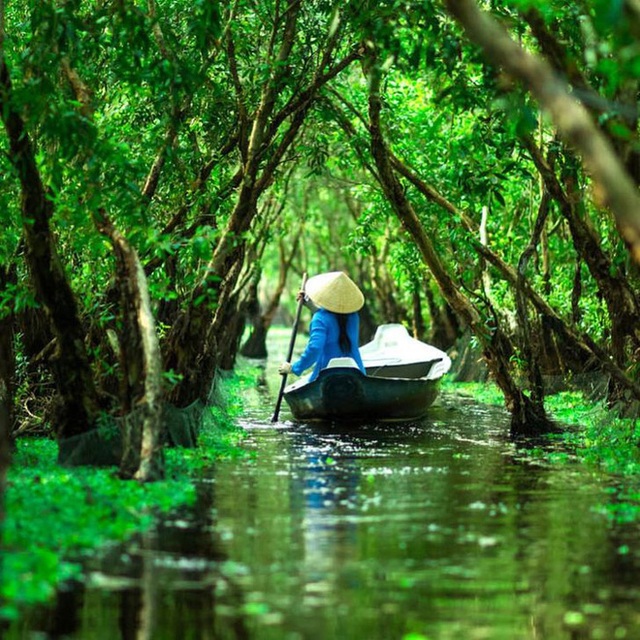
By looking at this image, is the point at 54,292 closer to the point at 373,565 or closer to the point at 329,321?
the point at 373,565

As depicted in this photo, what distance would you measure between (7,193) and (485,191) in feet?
16.1

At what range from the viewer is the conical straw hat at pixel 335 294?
17500 mm

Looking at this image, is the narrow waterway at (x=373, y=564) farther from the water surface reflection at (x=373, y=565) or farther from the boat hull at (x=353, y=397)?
the boat hull at (x=353, y=397)

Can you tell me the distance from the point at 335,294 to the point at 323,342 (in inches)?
27.5

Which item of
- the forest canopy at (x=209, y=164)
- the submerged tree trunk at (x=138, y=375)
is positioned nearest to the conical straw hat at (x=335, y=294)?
the forest canopy at (x=209, y=164)

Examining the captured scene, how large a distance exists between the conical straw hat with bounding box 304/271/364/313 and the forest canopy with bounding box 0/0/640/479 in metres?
1.63

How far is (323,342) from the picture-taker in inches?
693

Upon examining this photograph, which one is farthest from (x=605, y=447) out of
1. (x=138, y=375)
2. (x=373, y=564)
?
(x=373, y=564)

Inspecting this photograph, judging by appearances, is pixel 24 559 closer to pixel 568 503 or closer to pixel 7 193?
pixel 568 503

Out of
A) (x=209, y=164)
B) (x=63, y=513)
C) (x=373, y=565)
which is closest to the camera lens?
(x=373, y=565)

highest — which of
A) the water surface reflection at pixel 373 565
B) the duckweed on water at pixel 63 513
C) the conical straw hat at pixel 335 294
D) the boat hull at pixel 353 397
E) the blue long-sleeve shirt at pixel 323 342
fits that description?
the conical straw hat at pixel 335 294

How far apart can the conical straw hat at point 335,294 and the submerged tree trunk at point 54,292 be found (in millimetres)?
A: 6477

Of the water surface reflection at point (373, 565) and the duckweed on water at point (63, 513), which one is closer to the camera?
the water surface reflection at point (373, 565)

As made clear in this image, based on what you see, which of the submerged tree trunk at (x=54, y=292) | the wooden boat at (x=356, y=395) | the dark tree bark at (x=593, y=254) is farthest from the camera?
the wooden boat at (x=356, y=395)
